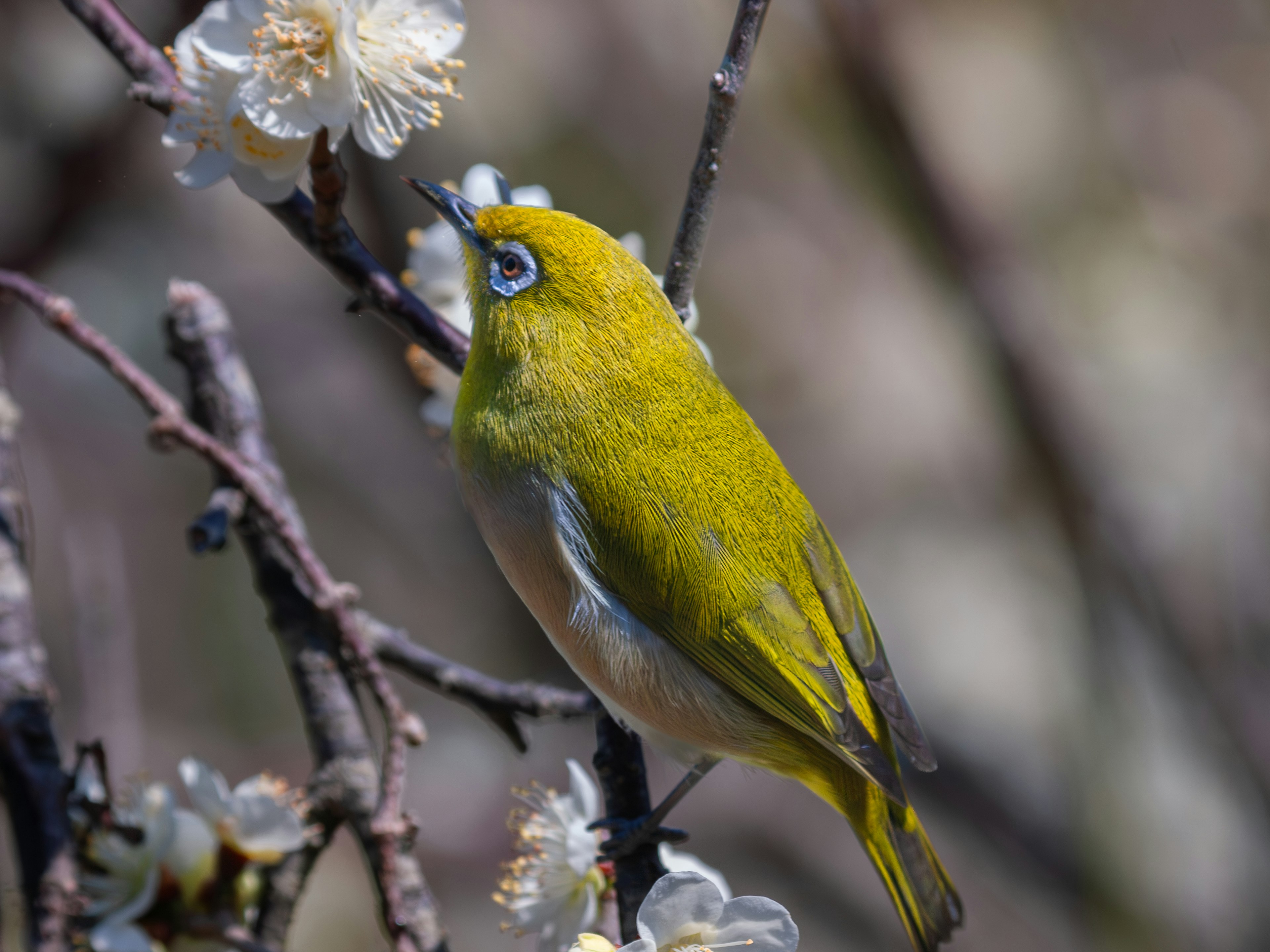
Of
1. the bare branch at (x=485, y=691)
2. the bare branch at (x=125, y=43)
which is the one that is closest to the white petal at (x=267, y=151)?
the bare branch at (x=125, y=43)

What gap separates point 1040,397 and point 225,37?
236cm

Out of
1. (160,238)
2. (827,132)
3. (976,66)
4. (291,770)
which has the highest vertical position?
(976,66)

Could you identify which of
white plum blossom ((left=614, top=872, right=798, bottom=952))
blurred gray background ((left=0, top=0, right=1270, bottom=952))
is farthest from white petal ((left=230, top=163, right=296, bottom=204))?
blurred gray background ((left=0, top=0, right=1270, bottom=952))

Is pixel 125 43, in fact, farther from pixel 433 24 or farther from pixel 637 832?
pixel 637 832

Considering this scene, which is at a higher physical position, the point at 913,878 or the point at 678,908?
the point at 913,878

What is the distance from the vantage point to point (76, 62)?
331cm

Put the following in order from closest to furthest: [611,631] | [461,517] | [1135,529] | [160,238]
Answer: [611,631]
[1135,529]
[160,238]
[461,517]

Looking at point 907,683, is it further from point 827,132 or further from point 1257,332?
point 827,132

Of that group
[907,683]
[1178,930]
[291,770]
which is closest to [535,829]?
[1178,930]

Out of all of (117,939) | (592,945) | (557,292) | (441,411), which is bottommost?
(117,939)

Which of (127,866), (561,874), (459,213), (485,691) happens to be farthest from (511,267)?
(127,866)

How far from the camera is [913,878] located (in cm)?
147

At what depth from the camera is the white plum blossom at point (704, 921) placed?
3.34 feet

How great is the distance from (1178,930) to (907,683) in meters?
1.44
